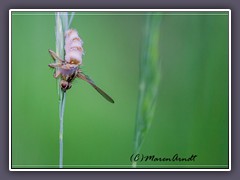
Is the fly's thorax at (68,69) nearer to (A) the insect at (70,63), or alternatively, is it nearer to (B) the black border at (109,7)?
(A) the insect at (70,63)

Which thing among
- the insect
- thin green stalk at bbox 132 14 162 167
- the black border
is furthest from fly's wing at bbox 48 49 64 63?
thin green stalk at bbox 132 14 162 167

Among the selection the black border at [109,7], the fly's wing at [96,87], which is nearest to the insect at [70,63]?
the fly's wing at [96,87]

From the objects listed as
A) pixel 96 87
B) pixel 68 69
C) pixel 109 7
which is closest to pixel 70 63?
pixel 68 69

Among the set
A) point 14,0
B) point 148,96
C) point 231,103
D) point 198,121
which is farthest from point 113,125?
point 14,0

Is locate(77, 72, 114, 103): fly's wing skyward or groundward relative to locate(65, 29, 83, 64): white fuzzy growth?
groundward

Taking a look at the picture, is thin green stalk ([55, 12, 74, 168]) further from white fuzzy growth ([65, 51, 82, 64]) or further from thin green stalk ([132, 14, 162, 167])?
thin green stalk ([132, 14, 162, 167])

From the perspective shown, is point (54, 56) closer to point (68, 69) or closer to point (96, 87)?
point (68, 69)
